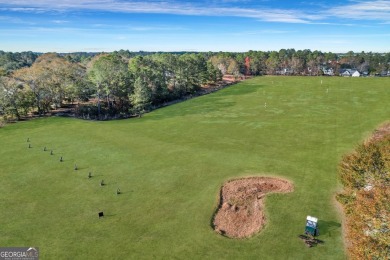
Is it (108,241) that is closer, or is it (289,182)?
(108,241)

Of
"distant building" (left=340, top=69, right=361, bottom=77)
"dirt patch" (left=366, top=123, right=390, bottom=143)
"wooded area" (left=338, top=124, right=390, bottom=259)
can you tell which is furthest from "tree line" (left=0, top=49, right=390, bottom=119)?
"distant building" (left=340, top=69, right=361, bottom=77)

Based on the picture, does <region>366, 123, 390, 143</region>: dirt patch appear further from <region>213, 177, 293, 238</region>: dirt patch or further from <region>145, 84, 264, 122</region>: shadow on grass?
<region>145, 84, 264, 122</region>: shadow on grass

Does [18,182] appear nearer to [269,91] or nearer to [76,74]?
[76,74]

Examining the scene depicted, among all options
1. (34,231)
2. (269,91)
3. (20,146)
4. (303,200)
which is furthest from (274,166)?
(269,91)

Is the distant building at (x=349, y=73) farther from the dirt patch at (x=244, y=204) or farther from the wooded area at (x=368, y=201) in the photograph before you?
the wooded area at (x=368, y=201)
